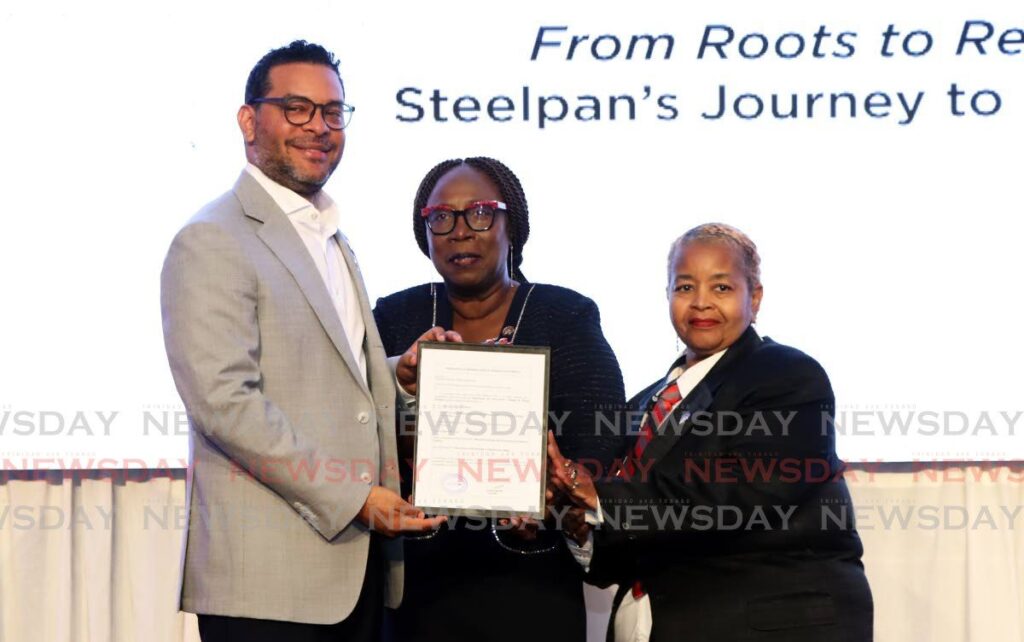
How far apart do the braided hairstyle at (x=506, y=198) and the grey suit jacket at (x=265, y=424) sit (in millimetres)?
615

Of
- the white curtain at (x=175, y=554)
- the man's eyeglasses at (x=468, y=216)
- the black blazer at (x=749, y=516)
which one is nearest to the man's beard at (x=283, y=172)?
the man's eyeglasses at (x=468, y=216)

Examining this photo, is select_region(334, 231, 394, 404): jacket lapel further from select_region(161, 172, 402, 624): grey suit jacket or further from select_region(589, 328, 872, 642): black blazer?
select_region(589, 328, 872, 642): black blazer

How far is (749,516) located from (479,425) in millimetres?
613

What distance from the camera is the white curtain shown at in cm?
393

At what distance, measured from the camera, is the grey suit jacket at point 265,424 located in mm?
2383

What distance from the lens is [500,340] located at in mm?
2936

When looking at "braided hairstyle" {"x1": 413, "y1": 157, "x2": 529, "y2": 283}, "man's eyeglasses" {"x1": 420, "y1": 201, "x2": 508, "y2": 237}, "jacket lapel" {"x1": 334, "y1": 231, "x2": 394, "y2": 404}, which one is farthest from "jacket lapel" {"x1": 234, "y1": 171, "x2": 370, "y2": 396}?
"braided hairstyle" {"x1": 413, "y1": 157, "x2": 529, "y2": 283}

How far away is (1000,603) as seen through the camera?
156 inches

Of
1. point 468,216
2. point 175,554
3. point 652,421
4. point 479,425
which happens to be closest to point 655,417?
point 652,421

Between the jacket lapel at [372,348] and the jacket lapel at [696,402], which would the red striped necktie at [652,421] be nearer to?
the jacket lapel at [696,402]

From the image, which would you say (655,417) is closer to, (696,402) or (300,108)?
(696,402)

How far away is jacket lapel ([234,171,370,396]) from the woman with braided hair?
31 centimetres

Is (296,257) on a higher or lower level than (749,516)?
higher

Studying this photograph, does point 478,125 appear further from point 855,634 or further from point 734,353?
point 855,634
